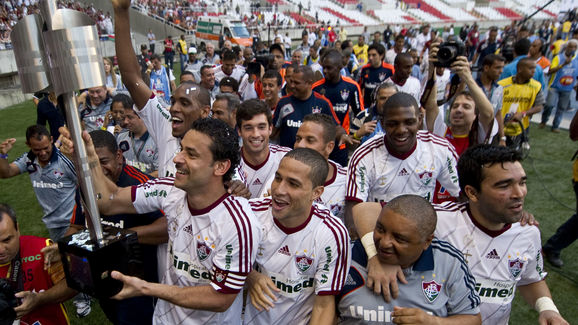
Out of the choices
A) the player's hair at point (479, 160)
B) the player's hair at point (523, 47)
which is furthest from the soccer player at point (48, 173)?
the player's hair at point (523, 47)

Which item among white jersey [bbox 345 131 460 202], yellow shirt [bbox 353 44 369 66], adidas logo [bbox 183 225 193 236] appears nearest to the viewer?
adidas logo [bbox 183 225 193 236]

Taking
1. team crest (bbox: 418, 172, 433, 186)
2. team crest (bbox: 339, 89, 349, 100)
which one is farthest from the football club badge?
team crest (bbox: 339, 89, 349, 100)

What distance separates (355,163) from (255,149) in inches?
34.5

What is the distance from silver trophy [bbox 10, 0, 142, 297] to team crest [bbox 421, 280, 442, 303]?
4.92 feet

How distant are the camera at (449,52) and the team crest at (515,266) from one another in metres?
1.95

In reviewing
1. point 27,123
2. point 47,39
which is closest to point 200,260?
point 47,39

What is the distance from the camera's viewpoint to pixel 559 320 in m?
2.18

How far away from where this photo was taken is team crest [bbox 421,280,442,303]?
2.01 metres

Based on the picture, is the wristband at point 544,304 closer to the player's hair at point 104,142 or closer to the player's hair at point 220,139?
the player's hair at point 220,139

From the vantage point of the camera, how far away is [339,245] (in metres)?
2.16

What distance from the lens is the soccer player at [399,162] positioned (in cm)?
291

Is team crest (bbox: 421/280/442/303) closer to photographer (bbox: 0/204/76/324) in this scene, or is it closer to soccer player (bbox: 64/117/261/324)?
soccer player (bbox: 64/117/261/324)

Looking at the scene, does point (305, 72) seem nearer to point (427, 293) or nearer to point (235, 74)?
point (427, 293)

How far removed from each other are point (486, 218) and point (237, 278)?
59.7 inches
